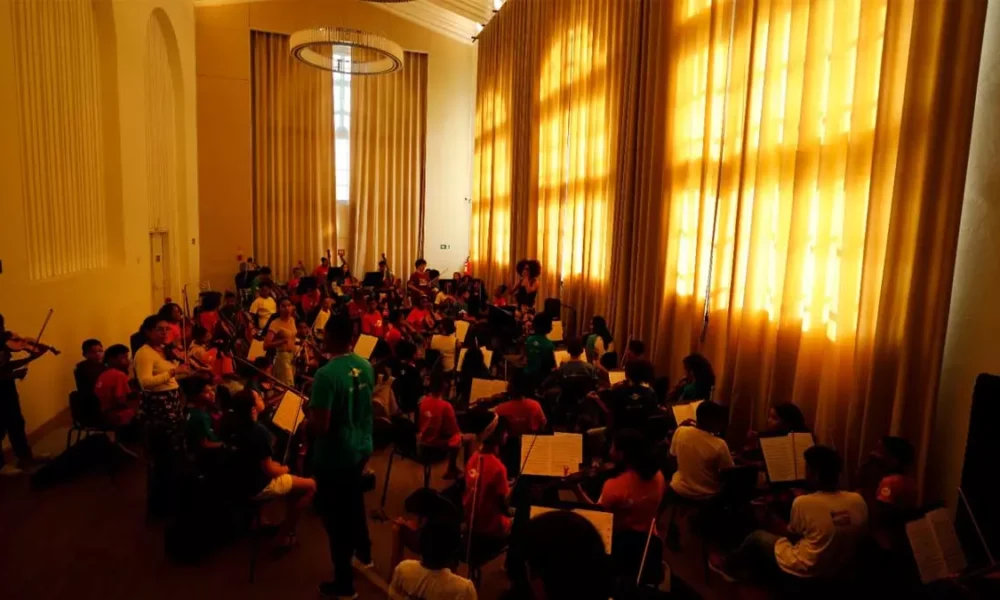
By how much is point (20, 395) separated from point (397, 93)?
11.7 metres

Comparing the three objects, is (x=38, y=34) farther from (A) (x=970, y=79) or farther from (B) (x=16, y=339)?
(A) (x=970, y=79)

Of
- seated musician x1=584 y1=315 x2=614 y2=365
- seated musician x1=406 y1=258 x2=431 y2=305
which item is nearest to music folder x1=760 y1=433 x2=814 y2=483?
seated musician x1=584 y1=315 x2=614 y2=365

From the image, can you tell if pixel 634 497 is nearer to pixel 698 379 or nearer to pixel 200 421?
pixel 698 379

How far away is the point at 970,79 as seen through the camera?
4.18 metres

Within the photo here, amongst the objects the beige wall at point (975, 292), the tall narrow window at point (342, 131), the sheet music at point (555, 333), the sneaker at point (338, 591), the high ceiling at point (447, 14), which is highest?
the high ceiling at point (447, 14)

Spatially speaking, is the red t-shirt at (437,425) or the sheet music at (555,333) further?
the sheet music at (555,333)

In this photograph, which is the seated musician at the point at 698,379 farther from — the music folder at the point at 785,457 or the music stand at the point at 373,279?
the music stand at the point at 373,279

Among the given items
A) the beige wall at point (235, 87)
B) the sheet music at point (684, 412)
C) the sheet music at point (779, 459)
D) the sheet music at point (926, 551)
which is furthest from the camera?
the beige wall at point (235, 87)

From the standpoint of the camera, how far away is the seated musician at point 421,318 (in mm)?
8633

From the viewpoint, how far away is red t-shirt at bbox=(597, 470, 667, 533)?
3.66m

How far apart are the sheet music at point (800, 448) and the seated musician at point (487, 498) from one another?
199 centimetres

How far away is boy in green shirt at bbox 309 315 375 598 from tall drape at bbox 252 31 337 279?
497 inches

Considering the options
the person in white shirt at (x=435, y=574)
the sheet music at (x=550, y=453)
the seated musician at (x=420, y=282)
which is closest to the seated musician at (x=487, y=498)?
the sheet music at (x=550, y=453)

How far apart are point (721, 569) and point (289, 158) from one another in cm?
1381
